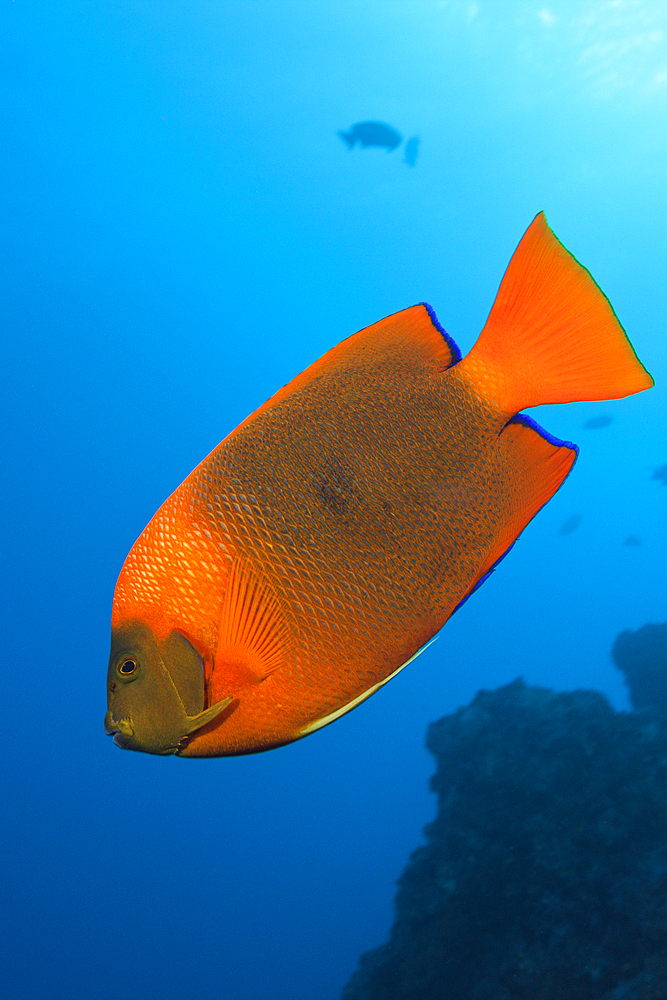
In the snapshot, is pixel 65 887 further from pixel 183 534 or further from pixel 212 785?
pixel 183 534

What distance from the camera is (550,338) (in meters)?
0.59

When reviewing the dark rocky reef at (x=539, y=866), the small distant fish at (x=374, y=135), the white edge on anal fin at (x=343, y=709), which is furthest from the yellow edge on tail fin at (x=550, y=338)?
the small distant fish at (x=374, y=135)

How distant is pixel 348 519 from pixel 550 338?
0.33 m

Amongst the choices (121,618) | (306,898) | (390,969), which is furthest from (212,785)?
(121,618)

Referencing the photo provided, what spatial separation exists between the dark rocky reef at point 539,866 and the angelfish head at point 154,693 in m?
4.22

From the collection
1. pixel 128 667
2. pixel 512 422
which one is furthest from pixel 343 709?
pixel 512 422

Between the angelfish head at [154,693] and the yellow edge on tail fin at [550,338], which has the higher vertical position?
the yellow edge on tail fin at [550,338]

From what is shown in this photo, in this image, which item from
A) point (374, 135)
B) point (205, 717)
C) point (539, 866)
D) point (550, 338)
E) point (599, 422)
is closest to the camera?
point (205, 717)

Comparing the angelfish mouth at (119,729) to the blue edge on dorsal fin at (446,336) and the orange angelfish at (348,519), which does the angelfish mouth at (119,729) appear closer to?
the orange angelfish at (348,519)

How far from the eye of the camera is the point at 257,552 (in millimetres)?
521

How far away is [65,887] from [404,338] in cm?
2686

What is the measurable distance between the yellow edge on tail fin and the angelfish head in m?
0.45

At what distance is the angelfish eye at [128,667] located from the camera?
49 centimetres

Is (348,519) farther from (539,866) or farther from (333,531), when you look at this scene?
(539,866)
